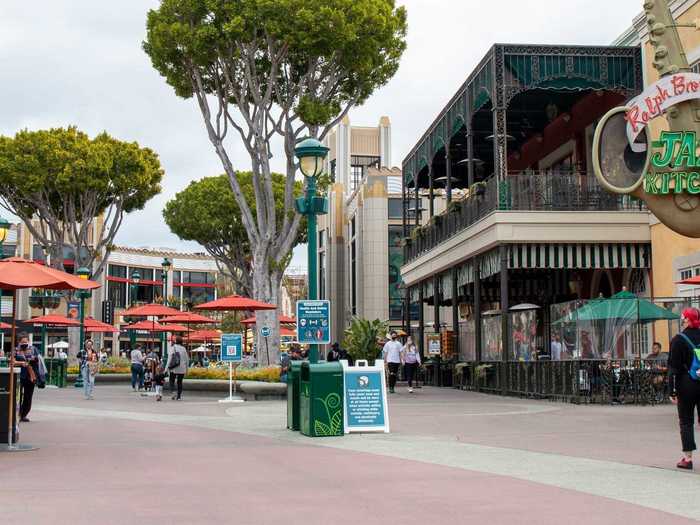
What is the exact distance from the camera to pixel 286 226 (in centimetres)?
2962

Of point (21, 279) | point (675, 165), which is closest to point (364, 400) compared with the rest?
point (21, 279)

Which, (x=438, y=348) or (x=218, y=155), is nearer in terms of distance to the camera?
(x=218, y=155)

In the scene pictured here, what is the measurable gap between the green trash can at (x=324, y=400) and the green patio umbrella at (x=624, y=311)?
916 cm

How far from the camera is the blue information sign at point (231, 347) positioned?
24.1 m

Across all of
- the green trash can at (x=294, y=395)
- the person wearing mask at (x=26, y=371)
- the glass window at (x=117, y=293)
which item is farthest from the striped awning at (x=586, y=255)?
the glass window at (x=117, y=293)

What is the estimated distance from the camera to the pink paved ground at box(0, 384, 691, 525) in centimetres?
745

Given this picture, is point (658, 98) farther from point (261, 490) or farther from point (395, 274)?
point (395, 274)

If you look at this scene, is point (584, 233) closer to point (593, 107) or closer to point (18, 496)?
point (593, 107)

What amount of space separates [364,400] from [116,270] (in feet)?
270

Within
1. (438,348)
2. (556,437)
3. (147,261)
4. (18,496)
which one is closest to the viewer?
(18,496)

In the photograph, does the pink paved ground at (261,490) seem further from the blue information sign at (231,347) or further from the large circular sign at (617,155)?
the blue information sign at (231,347)

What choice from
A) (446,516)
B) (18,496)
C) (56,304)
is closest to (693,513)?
(446,516)

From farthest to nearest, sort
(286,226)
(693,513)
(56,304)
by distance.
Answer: (56,304) < (286,226) < (693,513)

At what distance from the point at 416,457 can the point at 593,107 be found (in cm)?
2135
